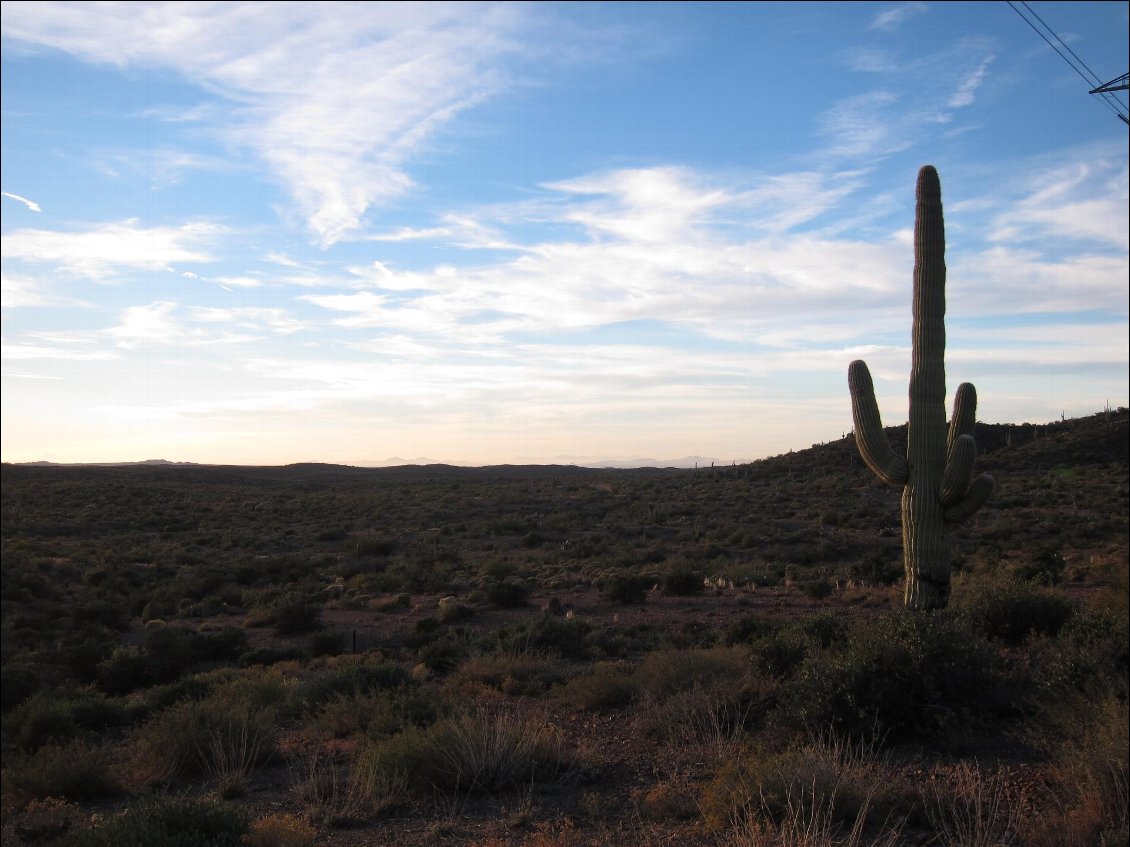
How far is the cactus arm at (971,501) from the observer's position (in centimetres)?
1253

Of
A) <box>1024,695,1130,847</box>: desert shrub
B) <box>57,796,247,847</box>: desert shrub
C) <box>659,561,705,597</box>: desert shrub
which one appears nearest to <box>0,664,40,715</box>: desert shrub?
<box>57,796,247,847</box>: desert shrub

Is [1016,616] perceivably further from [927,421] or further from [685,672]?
[685,672]

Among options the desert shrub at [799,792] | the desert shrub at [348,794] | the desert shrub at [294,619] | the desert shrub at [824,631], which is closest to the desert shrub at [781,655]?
the desert shrub at [824,631]

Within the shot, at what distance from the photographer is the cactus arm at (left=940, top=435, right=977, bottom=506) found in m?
12.6

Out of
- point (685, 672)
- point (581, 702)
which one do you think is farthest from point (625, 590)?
point (685, 672)

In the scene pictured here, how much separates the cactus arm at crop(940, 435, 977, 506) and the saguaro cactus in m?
0.01

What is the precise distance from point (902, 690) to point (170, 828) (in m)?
6.91

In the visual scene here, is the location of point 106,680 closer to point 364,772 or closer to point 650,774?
point 364,772

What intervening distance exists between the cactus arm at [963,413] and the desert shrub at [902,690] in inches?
212

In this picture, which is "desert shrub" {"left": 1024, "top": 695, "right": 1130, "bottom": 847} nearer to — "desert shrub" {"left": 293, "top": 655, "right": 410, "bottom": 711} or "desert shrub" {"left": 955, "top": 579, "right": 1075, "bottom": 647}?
"desert shrub" {"left": 955, "top": 579, "right": 1075, "bottom": 647}

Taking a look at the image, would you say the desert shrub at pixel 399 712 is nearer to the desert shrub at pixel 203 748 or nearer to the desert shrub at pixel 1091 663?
the desert shrub at pixel 203 748

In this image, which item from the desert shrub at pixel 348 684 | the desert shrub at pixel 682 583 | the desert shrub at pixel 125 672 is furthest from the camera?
the desert shrub at pixel 682 583

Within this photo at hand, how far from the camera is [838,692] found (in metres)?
8.76

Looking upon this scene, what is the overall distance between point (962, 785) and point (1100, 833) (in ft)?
3.04
